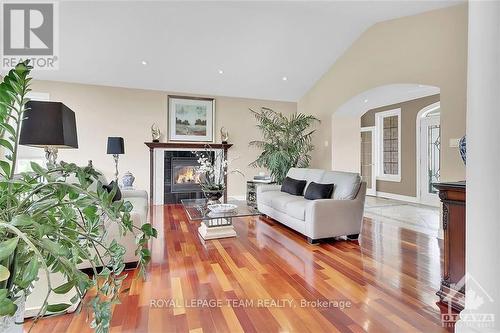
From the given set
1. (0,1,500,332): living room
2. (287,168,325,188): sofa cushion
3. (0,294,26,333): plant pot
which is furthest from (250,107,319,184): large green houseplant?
(0,294,26,333): plant pot

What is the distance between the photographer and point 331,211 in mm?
3406

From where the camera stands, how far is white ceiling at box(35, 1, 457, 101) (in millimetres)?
4027

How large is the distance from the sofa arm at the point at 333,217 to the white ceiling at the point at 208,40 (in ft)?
9.24

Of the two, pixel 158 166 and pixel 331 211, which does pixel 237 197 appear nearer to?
pixel 158 166

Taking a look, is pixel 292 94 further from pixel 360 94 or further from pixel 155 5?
pixel 155 5

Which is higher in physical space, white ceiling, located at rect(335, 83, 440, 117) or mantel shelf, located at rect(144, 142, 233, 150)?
white ceiling, located at rect(335, 83, 440, 117)

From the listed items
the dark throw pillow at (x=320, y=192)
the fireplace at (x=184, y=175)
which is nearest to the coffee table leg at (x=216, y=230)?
the dark throw pillow at (x=320, y=192)

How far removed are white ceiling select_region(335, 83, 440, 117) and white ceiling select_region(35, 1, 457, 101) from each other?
1.00 meters

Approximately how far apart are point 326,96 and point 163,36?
354 centimetres

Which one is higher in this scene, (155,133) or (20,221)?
(155,133)

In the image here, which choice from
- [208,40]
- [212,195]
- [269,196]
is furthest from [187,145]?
[212,195]

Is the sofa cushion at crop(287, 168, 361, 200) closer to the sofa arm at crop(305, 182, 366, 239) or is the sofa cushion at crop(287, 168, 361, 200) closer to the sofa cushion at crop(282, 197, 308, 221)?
the sofa arm at crop(305, 182, 366, 239)

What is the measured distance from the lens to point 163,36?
464 cm

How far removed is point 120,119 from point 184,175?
187 centimetres
